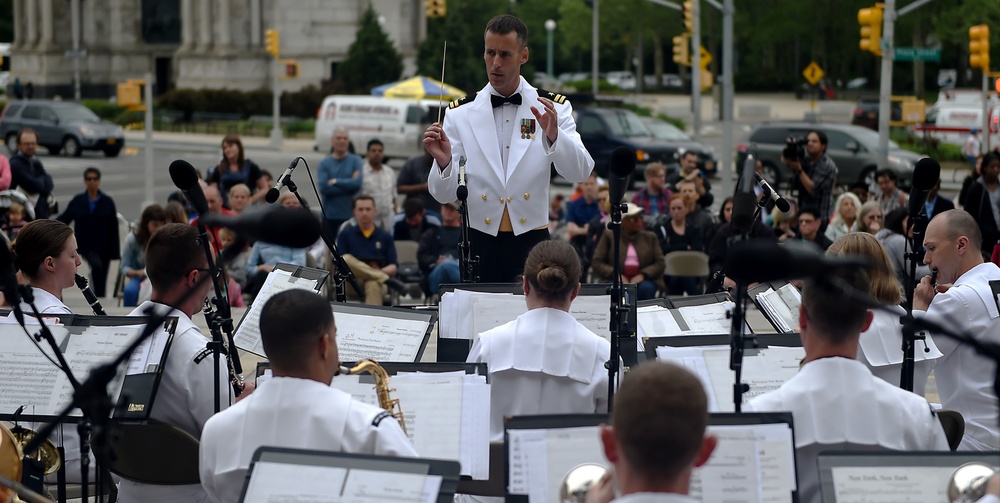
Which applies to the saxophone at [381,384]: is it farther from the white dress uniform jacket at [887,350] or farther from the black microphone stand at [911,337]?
the white dress uniform jacket at [887,350]

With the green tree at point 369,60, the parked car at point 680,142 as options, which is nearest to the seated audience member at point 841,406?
the parked car at point 680,142

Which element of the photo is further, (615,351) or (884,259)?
(884,259)

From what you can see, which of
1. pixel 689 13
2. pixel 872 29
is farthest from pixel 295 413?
pixel 689 13

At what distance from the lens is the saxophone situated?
4.61 m

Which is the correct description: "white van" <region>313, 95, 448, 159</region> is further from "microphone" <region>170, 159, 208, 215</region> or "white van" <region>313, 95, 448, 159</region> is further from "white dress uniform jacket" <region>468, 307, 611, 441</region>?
"white dress uniform jacket" <region>468, 307, 611, 441</region>

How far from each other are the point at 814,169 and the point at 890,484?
1050 centimetres

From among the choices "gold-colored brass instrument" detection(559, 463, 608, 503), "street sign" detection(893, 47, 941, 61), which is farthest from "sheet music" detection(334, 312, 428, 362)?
"street sign" detection(893, 47, 941, 61)

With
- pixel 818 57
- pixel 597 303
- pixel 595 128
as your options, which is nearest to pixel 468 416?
pixel 597 303

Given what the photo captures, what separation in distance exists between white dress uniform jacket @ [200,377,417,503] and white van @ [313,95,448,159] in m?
28.8

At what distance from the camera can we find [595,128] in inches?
1121

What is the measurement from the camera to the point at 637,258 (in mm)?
12008

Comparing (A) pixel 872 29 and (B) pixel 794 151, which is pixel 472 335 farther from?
(A) pixel 872 29

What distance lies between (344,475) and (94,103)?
1911 inches

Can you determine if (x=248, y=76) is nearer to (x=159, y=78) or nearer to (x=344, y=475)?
(x=159, y=78)
